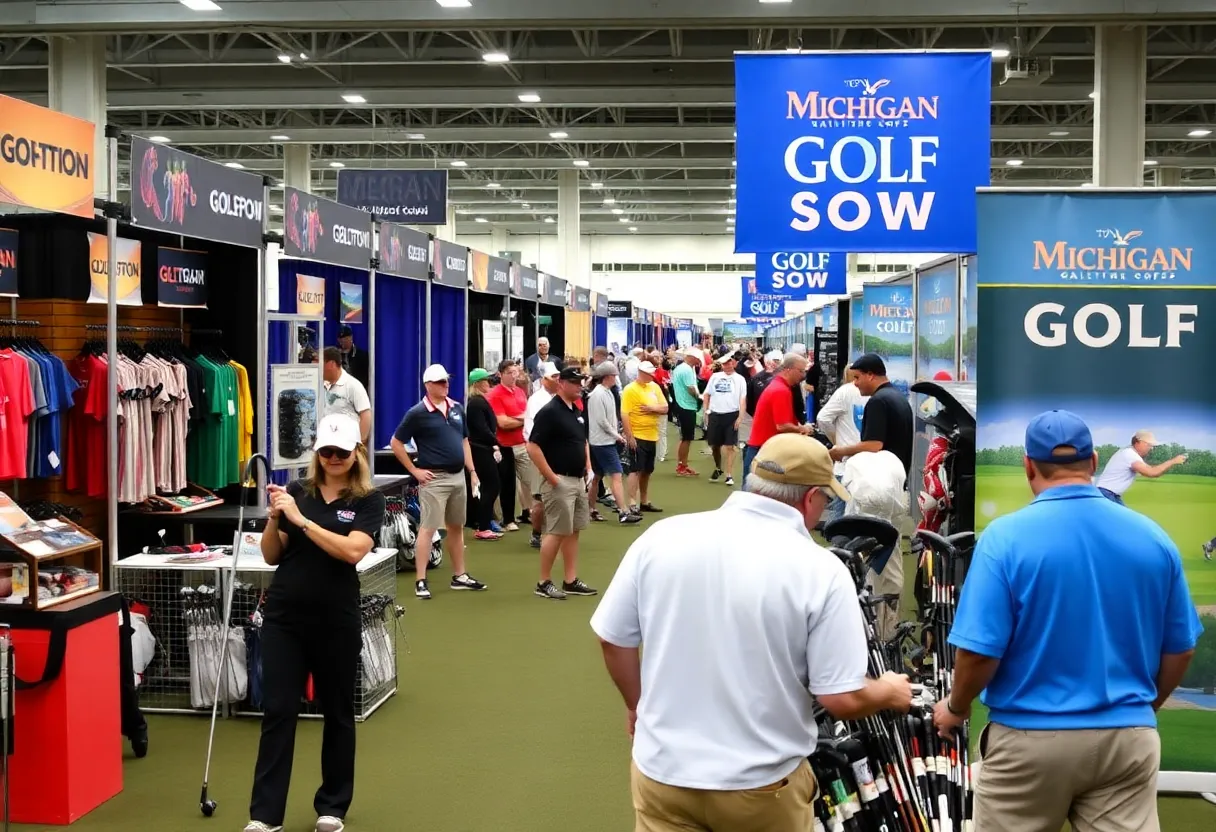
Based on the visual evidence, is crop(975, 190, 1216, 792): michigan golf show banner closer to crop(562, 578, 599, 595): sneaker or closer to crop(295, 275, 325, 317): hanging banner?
crop(562, 578, 599, 595): sneaker

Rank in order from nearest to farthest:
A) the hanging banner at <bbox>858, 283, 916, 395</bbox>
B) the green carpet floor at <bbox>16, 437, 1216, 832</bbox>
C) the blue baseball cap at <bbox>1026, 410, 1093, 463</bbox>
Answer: the blue baseball cap at <bbox>1026, 410, 1093, 463</bbox> < the green carpet floor at <bbox>16, 437, 1216, 832</bbox> < the hanging banner at <bbox>858, 283, 916, 395</bbox>

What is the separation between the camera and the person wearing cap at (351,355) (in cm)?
1084

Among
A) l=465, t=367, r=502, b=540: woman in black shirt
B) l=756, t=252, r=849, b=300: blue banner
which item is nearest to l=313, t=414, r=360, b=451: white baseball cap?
l=465, t=367, r=502, b=540: woman in black shirt

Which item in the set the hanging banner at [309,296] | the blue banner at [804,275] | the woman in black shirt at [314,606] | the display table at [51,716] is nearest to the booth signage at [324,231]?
the hanging banner at [309,296]

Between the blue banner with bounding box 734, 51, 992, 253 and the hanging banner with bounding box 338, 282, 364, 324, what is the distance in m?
6.15

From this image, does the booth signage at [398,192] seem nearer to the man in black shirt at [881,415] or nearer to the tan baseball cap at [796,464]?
the man in black shirt at [881,415]

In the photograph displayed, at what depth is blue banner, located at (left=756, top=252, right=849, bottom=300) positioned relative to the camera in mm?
13195

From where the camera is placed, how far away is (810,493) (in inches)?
104

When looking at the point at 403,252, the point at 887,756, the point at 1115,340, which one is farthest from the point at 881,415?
the point at 403,252

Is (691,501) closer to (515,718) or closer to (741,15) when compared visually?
(741,15)

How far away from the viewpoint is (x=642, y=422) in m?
13.2

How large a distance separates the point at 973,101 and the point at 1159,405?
1466mm

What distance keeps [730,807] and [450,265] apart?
11.0 m

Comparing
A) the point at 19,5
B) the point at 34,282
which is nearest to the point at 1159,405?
the point at 34,282
